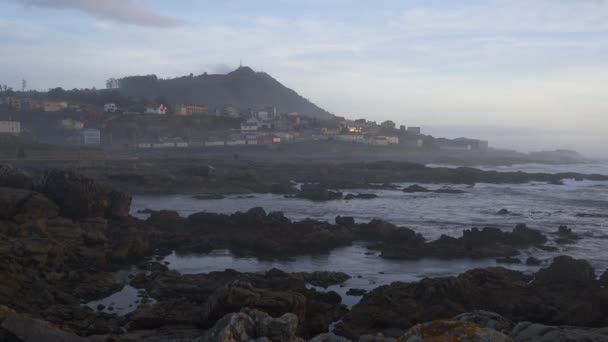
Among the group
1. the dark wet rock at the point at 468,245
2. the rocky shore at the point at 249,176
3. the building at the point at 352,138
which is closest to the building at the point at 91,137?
the rocky shore at the point at 249,176

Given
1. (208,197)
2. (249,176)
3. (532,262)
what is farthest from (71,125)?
(532,262)

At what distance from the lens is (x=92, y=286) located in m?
11.8

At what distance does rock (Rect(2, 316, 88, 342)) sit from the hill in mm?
146819

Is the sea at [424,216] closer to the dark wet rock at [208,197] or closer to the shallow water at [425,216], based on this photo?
the shallow water at [425,216]

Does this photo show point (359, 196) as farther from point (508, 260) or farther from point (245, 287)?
point (245, 287)

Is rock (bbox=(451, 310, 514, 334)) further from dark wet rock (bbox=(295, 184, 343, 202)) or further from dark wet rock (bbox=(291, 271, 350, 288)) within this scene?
dark wet rock (bbox=(295, 184, 343, 202))

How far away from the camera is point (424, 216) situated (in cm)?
2497

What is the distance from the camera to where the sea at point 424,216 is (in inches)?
577

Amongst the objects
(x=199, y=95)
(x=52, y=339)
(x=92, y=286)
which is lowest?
(x=92, y=286)

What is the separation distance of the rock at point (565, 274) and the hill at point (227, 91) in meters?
141

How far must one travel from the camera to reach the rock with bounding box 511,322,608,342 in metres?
4.35

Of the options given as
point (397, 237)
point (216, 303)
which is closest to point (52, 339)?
point (216, 303)

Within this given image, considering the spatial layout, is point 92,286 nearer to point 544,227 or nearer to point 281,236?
point 281,236

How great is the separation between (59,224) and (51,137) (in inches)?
2513
